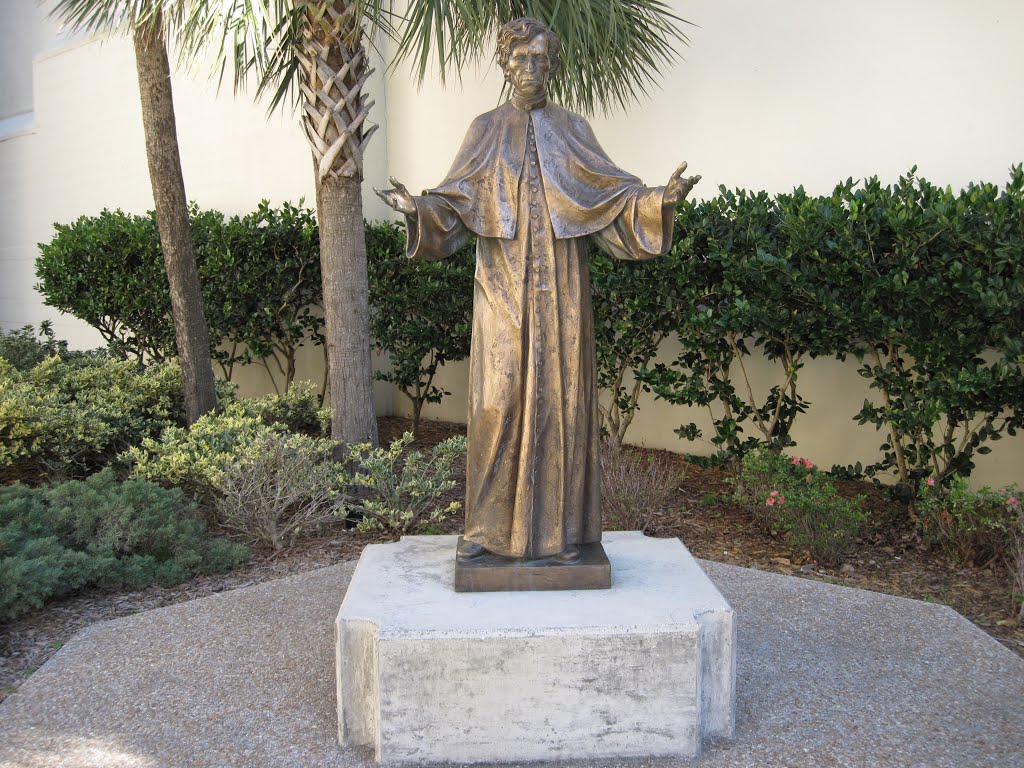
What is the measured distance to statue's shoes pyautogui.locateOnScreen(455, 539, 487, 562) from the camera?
3.46 meters

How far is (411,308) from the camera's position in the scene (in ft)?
25.7

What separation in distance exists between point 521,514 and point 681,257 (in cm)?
314

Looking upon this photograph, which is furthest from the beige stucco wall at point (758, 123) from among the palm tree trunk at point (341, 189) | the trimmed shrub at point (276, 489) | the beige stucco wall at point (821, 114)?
the trimmed shrub at point (276, 489)

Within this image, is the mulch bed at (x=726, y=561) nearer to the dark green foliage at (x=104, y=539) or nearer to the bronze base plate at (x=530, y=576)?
the dark green foliage at (x=104, y=539)

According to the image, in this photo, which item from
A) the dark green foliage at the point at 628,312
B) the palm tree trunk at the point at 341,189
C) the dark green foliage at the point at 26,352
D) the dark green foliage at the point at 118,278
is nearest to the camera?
Result: the palm tree trunk at the point at 341,189

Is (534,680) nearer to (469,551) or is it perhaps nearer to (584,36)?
(469,551)

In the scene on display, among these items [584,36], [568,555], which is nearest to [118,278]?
[584,36]

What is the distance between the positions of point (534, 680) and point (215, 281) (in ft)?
20.4

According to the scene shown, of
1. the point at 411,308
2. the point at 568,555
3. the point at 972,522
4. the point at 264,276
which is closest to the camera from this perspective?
the point at 568,555

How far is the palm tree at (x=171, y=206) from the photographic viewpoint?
6.54 meters

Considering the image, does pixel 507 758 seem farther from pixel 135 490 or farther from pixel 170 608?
pixel 135 490

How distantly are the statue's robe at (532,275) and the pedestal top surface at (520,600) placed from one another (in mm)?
253

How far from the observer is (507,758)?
10.2 ft

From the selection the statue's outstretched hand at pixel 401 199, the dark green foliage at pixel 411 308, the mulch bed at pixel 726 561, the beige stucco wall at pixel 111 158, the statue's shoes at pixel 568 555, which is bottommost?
the mulch bed at pixel 726 561
